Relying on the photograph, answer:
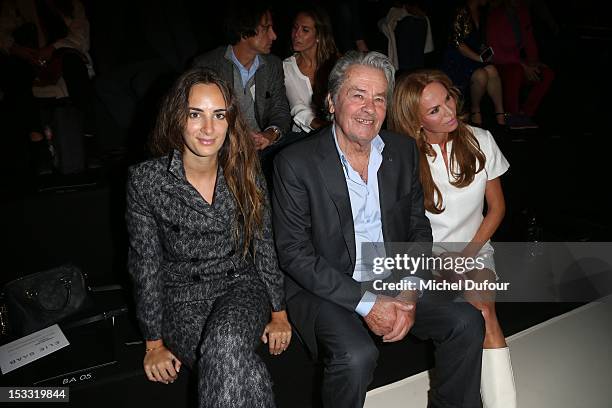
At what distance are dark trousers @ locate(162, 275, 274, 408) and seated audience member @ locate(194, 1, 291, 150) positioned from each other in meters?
1.23

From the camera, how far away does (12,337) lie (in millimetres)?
2029

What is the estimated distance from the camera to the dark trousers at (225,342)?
1.61m

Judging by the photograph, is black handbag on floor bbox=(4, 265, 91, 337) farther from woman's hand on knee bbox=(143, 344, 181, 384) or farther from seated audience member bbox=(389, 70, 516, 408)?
seated audience member bbox=(389, 70, 516, 408)

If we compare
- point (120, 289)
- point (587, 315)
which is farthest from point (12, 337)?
point (587, 315)

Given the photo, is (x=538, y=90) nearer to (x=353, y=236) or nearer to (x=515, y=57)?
(x=515, y=57)

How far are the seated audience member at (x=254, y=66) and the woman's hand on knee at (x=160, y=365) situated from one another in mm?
1368

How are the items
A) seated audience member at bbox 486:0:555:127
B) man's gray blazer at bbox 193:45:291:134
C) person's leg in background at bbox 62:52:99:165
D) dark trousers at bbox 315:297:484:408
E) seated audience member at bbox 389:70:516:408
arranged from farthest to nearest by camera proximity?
seated audience member at bbox 486:0:555:127 < person's leg in background at bbox 62:52:99:165 < man's gray blazer at bbox 193:45:291:134 < seated audience member at bbox 389:70:516:408 < dark trousers at bbox 315:297:484:408

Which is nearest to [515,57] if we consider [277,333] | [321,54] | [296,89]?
[321,54]

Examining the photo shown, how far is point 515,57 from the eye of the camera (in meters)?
4.39

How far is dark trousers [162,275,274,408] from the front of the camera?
5.28 feet

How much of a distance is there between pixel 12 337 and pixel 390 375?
152 centimetres

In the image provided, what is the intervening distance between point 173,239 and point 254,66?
62.2 inches

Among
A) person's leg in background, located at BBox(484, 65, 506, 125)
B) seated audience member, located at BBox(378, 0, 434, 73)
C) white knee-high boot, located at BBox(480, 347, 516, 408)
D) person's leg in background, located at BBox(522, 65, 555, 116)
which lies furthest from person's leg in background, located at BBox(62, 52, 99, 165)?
person's leg in background, located at BBox(522, 65, 555, 116)

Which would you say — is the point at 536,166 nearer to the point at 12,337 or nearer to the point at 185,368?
the point at 185,368
